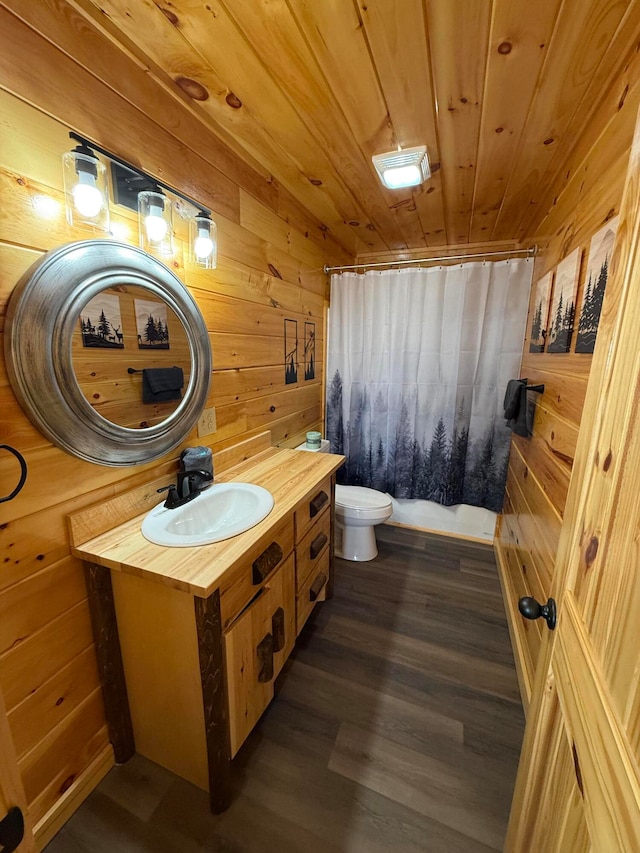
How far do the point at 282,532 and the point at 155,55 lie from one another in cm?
160

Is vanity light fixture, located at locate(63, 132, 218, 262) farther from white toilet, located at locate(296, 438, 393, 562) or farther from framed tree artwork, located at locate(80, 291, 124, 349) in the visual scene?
white toilet, located at locate(296, 438, 393, 562)

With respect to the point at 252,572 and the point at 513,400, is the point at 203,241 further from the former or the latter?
the point at 513,400

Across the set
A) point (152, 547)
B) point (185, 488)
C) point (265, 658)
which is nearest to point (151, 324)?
point (185, 488)

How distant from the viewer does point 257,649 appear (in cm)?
119

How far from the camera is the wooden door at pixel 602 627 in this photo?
43 centimetres

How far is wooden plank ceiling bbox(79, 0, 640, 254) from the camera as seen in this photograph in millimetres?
909

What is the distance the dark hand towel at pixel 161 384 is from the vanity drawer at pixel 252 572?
0.62m

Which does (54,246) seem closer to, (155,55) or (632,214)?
(155,55)

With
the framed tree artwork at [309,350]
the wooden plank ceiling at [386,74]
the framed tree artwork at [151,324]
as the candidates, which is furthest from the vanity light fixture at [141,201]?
the framed tree artwork at [309,350]

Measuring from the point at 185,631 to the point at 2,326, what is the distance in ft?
3.02

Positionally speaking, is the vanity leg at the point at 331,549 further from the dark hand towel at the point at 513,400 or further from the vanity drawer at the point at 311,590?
the dark hand towel at the point at 513,400

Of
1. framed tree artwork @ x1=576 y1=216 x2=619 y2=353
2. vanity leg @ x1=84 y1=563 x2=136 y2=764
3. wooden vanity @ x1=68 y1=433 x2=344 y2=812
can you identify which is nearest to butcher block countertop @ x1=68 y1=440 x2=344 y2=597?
wooden vanity @ x1=68 y1=433 x2=344 y2=812

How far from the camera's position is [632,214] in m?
0.56

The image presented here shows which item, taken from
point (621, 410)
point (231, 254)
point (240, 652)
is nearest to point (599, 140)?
point (621, 410)
